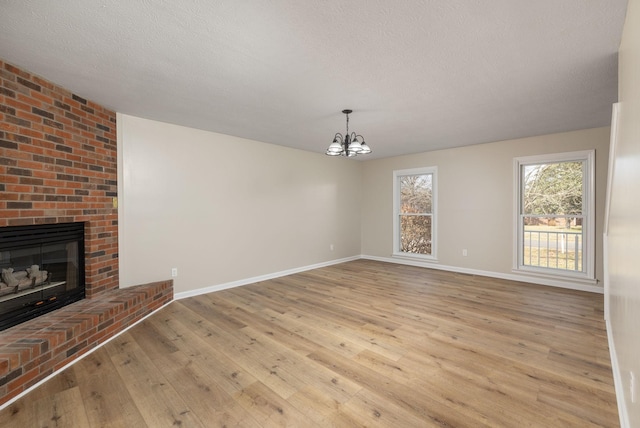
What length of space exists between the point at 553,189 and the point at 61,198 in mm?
6621

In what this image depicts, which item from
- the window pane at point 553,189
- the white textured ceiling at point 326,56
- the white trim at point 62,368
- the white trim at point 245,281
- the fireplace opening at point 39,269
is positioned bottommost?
the white trim at point 62,368

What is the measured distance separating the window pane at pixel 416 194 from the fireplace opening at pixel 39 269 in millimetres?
5610

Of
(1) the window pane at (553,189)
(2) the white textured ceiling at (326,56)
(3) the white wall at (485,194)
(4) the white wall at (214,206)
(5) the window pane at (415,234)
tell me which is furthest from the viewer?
(5) the window pane at (415,234)

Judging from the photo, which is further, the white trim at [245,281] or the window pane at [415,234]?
the window pane at [415,234]

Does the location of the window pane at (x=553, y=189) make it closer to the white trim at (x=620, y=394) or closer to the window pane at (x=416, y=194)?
the window pane at (x=416, y=194)

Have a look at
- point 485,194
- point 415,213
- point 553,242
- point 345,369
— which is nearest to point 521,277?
point 553,242

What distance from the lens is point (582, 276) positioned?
4.27m

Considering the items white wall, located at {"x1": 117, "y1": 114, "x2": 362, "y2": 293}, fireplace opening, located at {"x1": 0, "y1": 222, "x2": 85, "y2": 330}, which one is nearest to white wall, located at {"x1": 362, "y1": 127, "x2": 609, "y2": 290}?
white wall, located at {"x1": 117, "y1": 114, "x2": 362, "y2": 293}

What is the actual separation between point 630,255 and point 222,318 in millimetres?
3406

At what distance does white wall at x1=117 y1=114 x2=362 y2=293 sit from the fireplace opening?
50 centimetres

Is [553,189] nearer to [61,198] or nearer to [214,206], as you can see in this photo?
[214,206]

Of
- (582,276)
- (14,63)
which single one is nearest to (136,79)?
(14,63)

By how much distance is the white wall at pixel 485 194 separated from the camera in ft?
13.8

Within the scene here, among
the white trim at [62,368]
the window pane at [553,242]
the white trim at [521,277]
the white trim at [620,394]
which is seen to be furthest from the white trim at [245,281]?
the white trim at [620,394]
